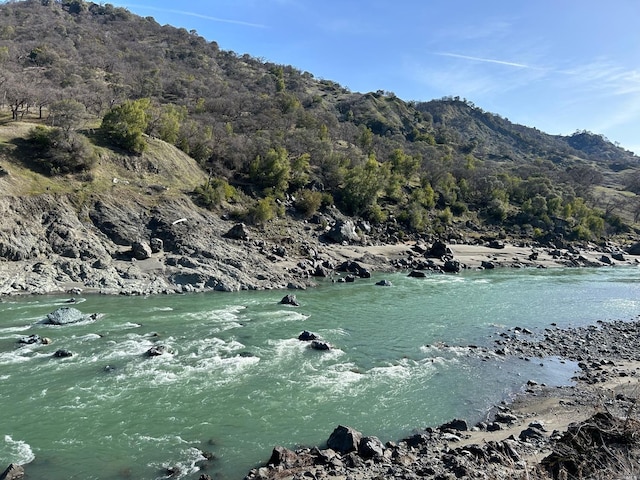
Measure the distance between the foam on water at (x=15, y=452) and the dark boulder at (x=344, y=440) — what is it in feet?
29.5

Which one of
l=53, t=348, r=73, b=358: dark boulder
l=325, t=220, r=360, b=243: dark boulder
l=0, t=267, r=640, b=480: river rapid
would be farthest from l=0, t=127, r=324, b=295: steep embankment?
l=325, t=220, r=360, b=243: dark boulder

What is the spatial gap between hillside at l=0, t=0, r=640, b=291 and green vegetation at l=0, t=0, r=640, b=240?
0.27m

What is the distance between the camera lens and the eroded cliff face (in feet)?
109

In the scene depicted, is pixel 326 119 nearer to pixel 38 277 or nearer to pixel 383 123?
pixel 383 123

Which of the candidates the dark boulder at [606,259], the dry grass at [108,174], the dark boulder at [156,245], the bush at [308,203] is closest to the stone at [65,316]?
the dark boulder at [156,245]

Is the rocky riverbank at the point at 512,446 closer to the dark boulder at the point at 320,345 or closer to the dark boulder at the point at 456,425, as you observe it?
the dark boulder at the point at 456,425

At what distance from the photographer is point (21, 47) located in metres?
93.4

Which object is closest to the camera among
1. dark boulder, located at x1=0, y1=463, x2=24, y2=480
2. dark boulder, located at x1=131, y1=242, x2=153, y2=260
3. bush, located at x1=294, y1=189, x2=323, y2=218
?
dark boulder, located at x1=0, y1=463, x2=24, y2=480

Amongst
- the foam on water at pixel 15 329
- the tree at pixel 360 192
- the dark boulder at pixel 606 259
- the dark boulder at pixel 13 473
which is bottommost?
the dark boulder at pixel 13 473

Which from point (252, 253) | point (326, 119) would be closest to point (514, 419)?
point (252, 253)

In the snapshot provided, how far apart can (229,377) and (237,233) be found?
2827 centimetres

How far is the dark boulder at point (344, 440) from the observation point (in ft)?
45.3

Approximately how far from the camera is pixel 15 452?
1323cm

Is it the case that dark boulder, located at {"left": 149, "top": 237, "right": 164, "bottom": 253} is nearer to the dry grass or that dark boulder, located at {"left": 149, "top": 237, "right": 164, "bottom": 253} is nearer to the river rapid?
the dry grass
